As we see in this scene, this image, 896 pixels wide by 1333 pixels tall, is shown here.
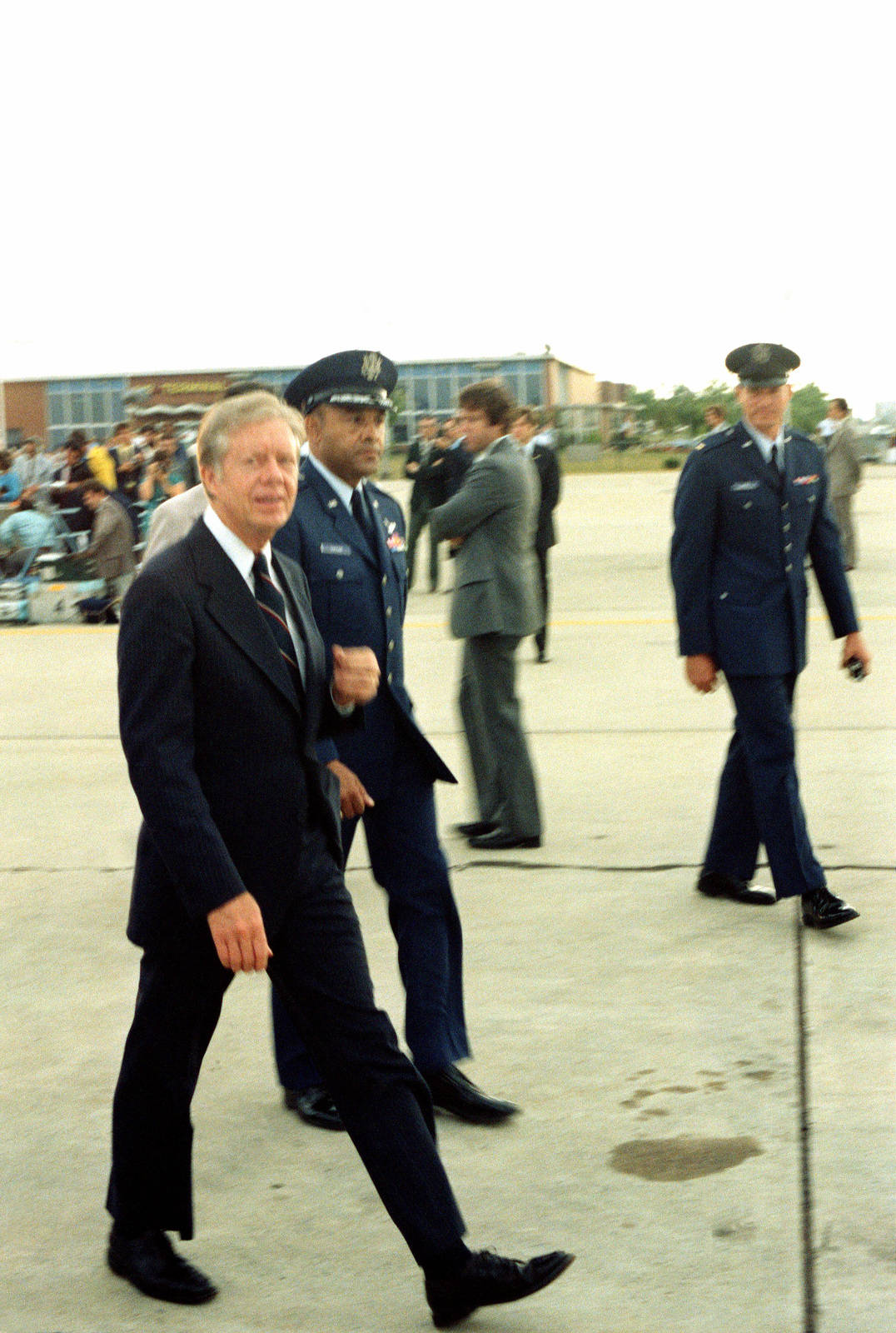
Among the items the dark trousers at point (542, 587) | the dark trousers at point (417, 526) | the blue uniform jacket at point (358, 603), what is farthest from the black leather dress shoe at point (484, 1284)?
the dark trousers at point (417, 526)

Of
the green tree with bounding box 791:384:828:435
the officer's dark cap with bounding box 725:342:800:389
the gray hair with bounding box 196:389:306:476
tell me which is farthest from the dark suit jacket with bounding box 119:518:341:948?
the green tree with bounding box 791:384:828:435

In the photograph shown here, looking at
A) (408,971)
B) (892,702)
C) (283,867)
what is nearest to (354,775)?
(408,971)

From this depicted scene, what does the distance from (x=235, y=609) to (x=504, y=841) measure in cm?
366

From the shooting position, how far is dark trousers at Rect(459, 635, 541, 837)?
629cm

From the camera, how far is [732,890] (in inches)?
218

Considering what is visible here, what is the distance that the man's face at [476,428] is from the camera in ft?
19.9

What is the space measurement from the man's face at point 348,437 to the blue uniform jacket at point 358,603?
0.18 feet

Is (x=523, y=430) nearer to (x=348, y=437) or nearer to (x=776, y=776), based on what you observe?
(x=776, y=776)

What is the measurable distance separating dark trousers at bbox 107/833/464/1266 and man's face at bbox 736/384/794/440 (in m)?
2.74

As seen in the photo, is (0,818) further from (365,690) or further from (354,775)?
(365,690)

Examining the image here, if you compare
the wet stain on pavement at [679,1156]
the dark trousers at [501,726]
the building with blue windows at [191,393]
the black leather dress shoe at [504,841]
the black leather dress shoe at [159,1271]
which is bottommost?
the black leather dress shoe at [504,841]

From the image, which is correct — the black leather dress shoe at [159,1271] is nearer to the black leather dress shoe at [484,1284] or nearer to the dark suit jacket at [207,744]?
the black leather dress shoe at [484,1284]

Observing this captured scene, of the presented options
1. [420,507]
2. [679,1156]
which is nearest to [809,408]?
[420,507]

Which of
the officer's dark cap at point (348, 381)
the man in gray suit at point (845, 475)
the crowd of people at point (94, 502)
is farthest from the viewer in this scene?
the man in gray suit at point (845, 475)
